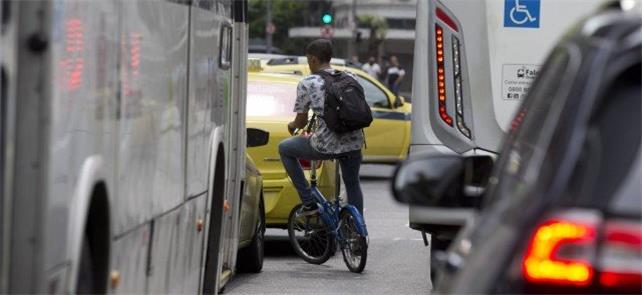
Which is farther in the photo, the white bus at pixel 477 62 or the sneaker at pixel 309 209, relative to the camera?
the sneaker at pixel 309 209

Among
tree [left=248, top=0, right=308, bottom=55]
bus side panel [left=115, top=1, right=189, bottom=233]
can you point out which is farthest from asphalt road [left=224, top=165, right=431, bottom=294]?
tree [left=248, top=0, right=308, bottom=55]

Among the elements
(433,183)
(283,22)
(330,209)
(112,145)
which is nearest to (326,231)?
(330,209)

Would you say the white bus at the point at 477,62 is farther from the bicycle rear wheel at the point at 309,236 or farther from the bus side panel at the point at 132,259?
the bus side panel at the point at 132,259

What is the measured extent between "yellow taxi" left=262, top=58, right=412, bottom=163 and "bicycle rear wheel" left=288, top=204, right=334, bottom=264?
33.3 feet

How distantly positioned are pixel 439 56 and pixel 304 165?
→ 298 cm

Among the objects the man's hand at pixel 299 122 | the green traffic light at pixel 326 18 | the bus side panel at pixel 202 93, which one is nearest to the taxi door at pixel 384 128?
the man's hand at pixel 299 122

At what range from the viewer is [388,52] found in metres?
108

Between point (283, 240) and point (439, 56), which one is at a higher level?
point (439, 56)

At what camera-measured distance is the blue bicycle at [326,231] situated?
1320cm

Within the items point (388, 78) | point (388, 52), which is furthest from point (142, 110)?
point (388, 52)

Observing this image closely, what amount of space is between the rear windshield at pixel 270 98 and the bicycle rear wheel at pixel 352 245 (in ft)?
4.94

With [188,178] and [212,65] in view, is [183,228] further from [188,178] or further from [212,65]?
[212,65]

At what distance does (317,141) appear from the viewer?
13.3 metres

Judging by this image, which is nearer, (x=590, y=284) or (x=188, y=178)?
(x=590, y=284)
